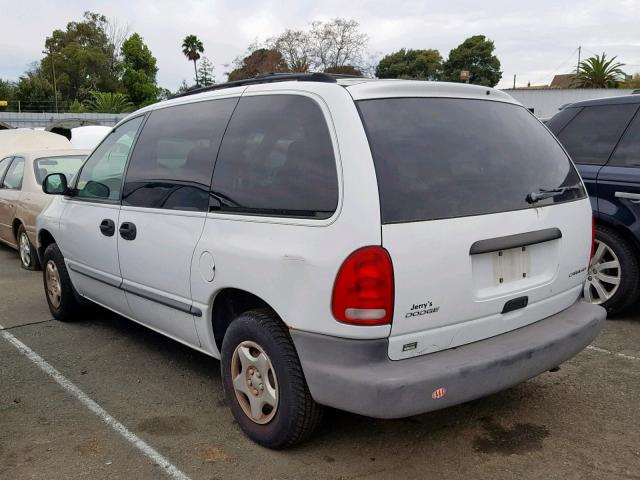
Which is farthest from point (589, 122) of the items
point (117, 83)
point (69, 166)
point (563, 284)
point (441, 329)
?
point (117, 83)

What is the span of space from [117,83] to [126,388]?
207 feet

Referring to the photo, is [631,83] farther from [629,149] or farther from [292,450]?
[292,450]

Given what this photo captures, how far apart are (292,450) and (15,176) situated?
6523 mm

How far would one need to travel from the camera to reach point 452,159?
114 inches

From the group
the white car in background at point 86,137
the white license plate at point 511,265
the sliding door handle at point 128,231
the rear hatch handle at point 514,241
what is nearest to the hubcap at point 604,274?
the rear hatch handle at point 514,241

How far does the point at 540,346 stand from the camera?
116 inches

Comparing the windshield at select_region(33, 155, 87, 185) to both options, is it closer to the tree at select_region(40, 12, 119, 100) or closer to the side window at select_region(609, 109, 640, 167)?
the side window at select_region(609, 109, 640, 167)

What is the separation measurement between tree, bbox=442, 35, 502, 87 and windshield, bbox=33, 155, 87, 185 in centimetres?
5161

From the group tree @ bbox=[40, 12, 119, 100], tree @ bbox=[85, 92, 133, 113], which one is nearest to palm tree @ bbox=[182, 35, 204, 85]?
tree @ bbox=[40, 12, 119, 100]

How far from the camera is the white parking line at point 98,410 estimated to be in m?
3.00

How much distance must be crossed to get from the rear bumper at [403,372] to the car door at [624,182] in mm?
2335

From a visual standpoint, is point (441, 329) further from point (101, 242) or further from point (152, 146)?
point (101, 242)

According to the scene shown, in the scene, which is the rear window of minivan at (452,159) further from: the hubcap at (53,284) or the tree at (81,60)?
the tree at (81,60)

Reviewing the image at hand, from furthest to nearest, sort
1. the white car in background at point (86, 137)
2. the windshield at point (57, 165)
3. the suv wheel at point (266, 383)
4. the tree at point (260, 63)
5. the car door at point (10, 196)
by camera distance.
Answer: the tree at point (260, 63) < the white car in background at point (86, 137) < the car door at point (10, 196) < the windshield at point (57, 165) < the suv wheel at point (266, 383)
